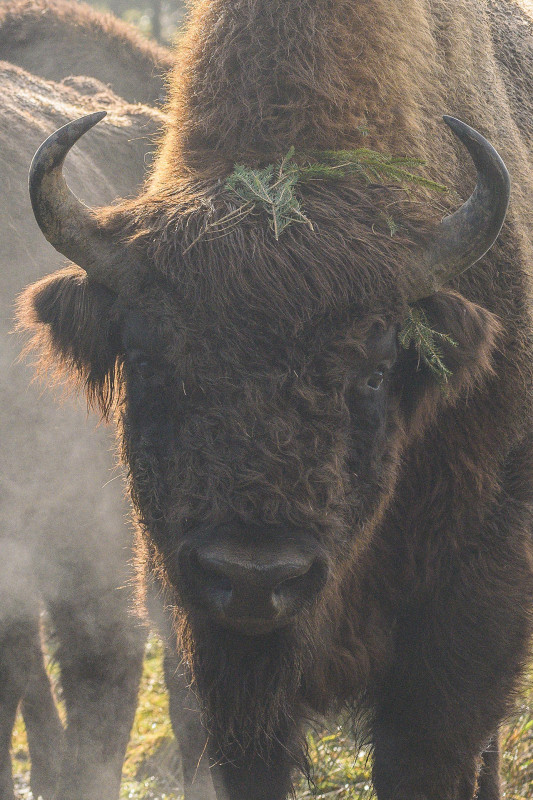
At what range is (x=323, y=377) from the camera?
9.54 feet

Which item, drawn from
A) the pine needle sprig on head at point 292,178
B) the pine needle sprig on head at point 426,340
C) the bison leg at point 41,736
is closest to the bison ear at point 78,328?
the pine needle sprig on head at point 292,178

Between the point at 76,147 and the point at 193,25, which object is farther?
the point at 76,147

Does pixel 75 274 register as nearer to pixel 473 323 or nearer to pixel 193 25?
pixel 193 25

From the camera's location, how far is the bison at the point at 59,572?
483 centimetres

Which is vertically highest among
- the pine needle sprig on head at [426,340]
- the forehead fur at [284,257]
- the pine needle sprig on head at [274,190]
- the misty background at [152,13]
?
the pine needle sprig on head at [274,190]

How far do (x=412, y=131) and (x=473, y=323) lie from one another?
2.56 ft

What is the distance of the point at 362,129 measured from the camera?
11.1ft

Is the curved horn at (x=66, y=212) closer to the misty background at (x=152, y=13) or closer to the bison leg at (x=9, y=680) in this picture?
the bison leg at (x=9, y=680)

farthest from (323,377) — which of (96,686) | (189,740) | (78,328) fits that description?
(96,686)

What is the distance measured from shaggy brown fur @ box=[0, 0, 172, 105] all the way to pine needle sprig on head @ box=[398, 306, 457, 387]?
17.3 ft

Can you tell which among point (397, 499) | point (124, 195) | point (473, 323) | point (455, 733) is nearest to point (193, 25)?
point (473, 323)

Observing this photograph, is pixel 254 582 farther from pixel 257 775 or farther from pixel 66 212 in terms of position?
pixel 257 775

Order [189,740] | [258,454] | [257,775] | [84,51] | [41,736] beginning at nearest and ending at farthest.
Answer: [258,454] → [257,775] → [189,740] → [41,736] → [84,51]

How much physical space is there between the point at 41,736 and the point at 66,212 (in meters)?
3.36
